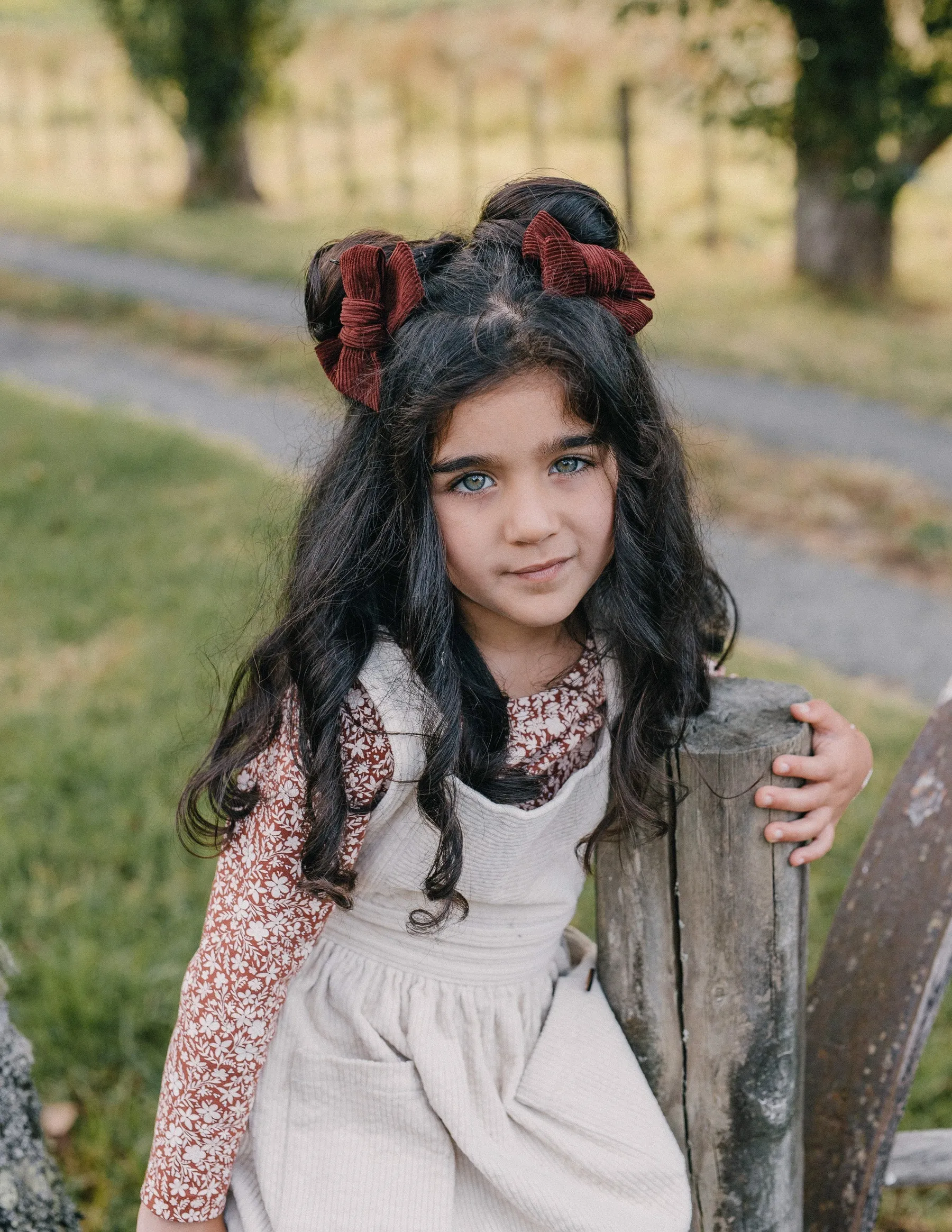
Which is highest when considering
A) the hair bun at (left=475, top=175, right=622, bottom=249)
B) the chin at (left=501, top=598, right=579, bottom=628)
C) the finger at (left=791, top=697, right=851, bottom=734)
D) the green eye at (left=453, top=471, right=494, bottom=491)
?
the hair bun at (left=475, top=175, right=622, bottom=249)

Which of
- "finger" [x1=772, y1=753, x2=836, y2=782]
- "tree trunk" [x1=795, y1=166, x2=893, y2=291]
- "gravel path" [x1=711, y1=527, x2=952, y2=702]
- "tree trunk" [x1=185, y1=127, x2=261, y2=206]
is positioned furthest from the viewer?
"tree trunk" [x1=185, y1=127, x2=261, y2=206]

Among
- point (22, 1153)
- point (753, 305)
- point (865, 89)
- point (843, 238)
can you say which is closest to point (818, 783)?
point (22, 1153)

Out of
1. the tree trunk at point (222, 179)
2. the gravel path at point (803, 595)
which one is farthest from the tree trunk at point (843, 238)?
the tree trunk at point (222, 179)

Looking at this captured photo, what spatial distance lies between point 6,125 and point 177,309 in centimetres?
1319

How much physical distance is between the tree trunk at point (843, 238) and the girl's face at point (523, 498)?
9.11 meters

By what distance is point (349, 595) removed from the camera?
4.88 feet

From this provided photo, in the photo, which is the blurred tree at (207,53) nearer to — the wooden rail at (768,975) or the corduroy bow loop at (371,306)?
the corduroy bow loop at (371,306)

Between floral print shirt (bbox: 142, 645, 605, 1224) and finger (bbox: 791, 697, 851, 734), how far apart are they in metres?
0.23

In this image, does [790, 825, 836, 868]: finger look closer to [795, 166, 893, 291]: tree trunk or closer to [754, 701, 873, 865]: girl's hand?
[754, 701, 873, 865]: girl's hand

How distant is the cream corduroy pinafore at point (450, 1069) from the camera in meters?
1.49

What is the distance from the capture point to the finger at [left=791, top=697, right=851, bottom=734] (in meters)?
1.52

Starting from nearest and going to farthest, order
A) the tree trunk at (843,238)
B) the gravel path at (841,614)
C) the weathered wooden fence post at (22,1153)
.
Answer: the weathered wooden fence post at (22,1153) → the gravel path at (841,614) → the tree trunk at (843,238)

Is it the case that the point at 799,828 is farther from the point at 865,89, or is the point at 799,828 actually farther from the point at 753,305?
the point at 753,305

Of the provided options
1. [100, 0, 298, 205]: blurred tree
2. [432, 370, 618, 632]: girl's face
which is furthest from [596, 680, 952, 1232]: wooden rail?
[100, 0, 298, 205]: blurred tree
